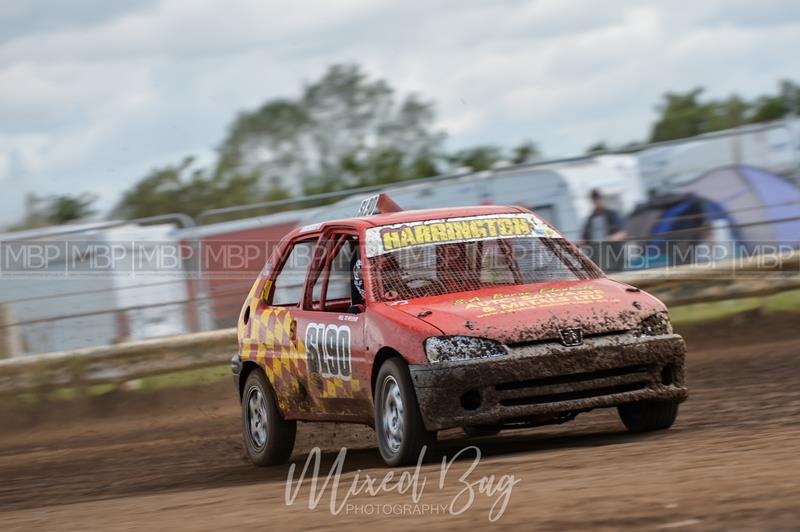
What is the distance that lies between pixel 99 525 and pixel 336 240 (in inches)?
112

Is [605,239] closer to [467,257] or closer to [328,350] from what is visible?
[467,257]

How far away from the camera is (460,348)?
652 cm

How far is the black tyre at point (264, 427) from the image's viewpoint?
837 cm

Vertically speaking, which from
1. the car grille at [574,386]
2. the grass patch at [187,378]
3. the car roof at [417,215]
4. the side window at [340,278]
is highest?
the car roof at [417,215]

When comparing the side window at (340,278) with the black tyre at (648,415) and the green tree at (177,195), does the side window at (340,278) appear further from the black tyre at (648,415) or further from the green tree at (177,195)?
the green tree at (177,195)

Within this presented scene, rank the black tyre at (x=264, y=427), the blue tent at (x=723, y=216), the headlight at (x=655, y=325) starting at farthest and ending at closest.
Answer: the blue tent at (x=723, y=216), the black tyre at (x=264, y=427), the headlight at (x=655, y=325)

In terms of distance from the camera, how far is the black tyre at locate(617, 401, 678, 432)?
7.16 m

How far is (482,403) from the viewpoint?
657 centimetres

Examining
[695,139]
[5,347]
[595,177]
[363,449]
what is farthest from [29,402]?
[695,139]

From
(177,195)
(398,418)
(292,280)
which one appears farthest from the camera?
(177,195)

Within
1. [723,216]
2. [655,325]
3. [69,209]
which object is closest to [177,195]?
[69,209]
